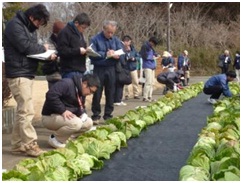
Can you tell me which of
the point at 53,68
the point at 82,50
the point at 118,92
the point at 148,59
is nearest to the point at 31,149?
the point at 82,50

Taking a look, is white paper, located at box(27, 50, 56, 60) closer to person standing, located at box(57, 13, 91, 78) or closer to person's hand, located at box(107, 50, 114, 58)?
person standing, located at box(57, 13, 91, 78)

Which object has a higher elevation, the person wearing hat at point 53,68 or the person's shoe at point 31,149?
the person wearing hat at point 53,68

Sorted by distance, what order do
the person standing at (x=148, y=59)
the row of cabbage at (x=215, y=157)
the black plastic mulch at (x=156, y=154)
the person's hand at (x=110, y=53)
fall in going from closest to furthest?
the row of cabbage at (x=215, y=157) < the black plastic mulch at (x=156, y=154) < the person's hand at (x=110, y=53) < the person standing at (x=148, y=59)

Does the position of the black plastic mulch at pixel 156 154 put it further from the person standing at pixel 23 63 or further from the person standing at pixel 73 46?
the person standing at pixel 73 46

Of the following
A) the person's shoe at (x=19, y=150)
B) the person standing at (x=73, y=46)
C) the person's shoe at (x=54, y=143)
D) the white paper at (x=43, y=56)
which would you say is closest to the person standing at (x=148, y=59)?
the person standing at (x=73, y=46)

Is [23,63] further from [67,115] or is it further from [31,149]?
[31,149]

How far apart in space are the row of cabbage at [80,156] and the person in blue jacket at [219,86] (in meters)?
3.29

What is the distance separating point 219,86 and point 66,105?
200 inches

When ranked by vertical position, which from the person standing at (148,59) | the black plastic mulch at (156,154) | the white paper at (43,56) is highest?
the white paper at (43,56)

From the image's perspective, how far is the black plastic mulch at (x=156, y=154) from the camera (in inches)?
177

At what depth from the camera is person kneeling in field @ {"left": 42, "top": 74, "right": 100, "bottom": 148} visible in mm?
5668

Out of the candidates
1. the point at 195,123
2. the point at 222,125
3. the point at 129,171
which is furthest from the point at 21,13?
the point at 195,123

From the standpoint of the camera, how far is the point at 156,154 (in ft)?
17.5

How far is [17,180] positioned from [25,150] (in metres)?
1.65
